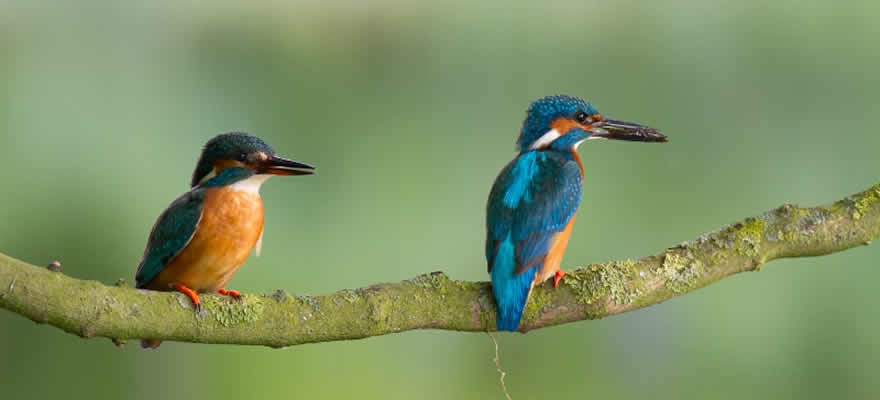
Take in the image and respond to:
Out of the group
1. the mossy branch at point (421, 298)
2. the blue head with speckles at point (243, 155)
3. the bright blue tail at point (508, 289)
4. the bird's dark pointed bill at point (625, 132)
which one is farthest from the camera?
the bird's dark pointed bill at point (625, 132)

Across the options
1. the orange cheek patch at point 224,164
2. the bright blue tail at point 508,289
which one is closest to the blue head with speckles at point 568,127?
the bright blue tail at point 508,289

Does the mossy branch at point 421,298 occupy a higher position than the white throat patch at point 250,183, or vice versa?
the white throat patch at point 250,183

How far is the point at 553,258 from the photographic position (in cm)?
223

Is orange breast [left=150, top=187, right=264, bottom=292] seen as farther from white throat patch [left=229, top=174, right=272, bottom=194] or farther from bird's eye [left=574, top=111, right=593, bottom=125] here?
bird's eye [left=574, top=111, right=593, bottom=125]

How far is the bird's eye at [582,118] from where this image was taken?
240 cm

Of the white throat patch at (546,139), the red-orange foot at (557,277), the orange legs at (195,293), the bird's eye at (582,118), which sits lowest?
the orange legs at (195,293)

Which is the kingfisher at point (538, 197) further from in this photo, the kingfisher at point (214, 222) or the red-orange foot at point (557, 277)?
the kingfisher at point (214, 222)

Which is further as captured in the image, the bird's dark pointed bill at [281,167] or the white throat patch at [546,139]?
the white throat patch at [546,139]

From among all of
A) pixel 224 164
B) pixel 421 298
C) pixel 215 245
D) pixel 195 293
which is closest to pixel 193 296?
pixel 195 293

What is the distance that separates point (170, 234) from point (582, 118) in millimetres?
1001

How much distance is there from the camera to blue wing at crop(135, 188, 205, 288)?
2.26m

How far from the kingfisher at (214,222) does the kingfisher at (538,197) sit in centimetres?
51

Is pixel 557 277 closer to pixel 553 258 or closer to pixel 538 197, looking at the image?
pixel 553 258

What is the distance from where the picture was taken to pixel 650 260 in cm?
234
